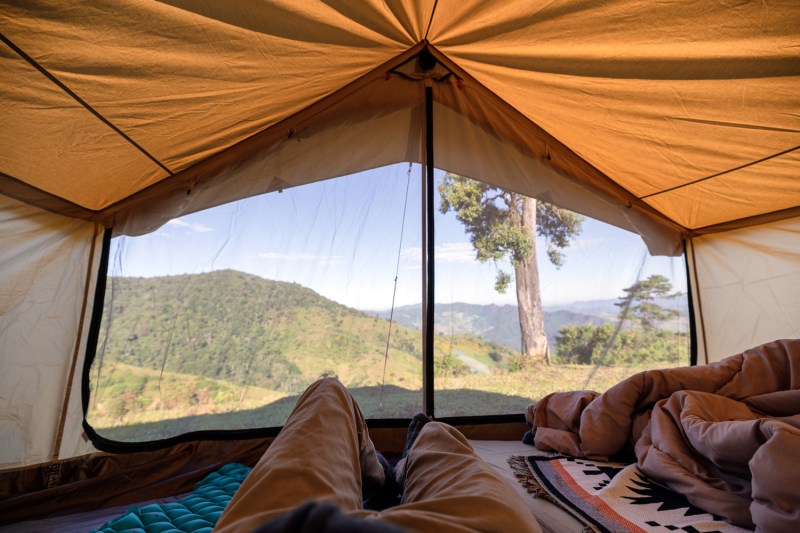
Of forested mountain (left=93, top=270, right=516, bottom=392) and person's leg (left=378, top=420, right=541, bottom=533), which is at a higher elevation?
forested mountain (left=93, top=270, right=516, bottom=392)

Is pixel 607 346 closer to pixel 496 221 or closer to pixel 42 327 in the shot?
pixel 496 221

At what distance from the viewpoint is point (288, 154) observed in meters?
2.33

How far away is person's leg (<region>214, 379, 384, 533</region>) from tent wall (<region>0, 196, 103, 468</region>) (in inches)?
57.4

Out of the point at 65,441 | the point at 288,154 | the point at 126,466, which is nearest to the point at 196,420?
the point at 126,466

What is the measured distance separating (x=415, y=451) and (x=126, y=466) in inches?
66.1

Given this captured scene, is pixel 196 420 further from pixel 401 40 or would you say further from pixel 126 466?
pixel 401 40

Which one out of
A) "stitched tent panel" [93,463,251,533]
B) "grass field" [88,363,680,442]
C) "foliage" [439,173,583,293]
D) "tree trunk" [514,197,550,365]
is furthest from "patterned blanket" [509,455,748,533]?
"foliage" [439,173,583,293]

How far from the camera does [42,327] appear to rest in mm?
1880

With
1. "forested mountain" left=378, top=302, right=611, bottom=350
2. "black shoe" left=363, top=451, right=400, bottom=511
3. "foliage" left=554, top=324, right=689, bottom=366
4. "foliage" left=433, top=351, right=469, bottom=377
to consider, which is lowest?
"black shoe" left=363, top=451, right=400, bottom=511

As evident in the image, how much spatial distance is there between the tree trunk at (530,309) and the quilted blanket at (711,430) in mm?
387

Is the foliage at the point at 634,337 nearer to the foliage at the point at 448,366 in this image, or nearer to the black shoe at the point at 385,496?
the foliage at the point at 448,366

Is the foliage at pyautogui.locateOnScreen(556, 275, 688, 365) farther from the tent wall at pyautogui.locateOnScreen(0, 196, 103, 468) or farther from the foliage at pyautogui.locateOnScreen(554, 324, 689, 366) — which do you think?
the tent wall at pyautogui.locateOnScreen(0, 196, 103, 468)

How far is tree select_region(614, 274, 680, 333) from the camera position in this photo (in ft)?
8.45

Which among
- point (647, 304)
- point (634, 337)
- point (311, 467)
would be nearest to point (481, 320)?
point (634, 337)
